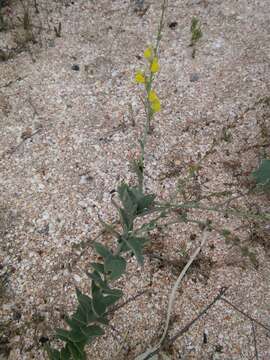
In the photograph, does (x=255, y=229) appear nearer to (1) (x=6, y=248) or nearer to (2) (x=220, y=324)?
(2) (x=220, y=324)

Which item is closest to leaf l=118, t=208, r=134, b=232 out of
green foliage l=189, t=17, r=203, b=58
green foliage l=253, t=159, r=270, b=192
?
green foliage l=253, t=159, r=270, b=192

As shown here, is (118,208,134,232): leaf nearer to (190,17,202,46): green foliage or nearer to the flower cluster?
the flower cluster

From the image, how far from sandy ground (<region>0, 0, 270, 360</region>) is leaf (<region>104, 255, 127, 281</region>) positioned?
2.08 ft

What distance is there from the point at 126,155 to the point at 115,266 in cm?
117

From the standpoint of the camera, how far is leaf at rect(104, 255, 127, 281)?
1257 mm

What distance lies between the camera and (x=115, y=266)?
1.29 meters

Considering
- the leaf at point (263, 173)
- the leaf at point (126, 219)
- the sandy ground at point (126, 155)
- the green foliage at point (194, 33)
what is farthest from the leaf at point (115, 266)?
the green foliage at point (194, 33)

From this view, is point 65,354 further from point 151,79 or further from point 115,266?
point 151,79

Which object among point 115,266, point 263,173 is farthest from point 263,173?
point 115,266

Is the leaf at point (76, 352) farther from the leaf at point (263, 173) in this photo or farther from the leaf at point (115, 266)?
the leaf at point (263, 173)

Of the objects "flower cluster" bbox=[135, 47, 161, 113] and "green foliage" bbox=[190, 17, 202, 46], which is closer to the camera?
"flower cluster" bbox=[135, 47, 161, 113]

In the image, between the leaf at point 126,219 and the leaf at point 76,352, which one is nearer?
the leaf at point 126,219

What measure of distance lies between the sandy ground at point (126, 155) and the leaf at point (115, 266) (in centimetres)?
63

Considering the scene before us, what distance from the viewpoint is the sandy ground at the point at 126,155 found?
73.1 inches
